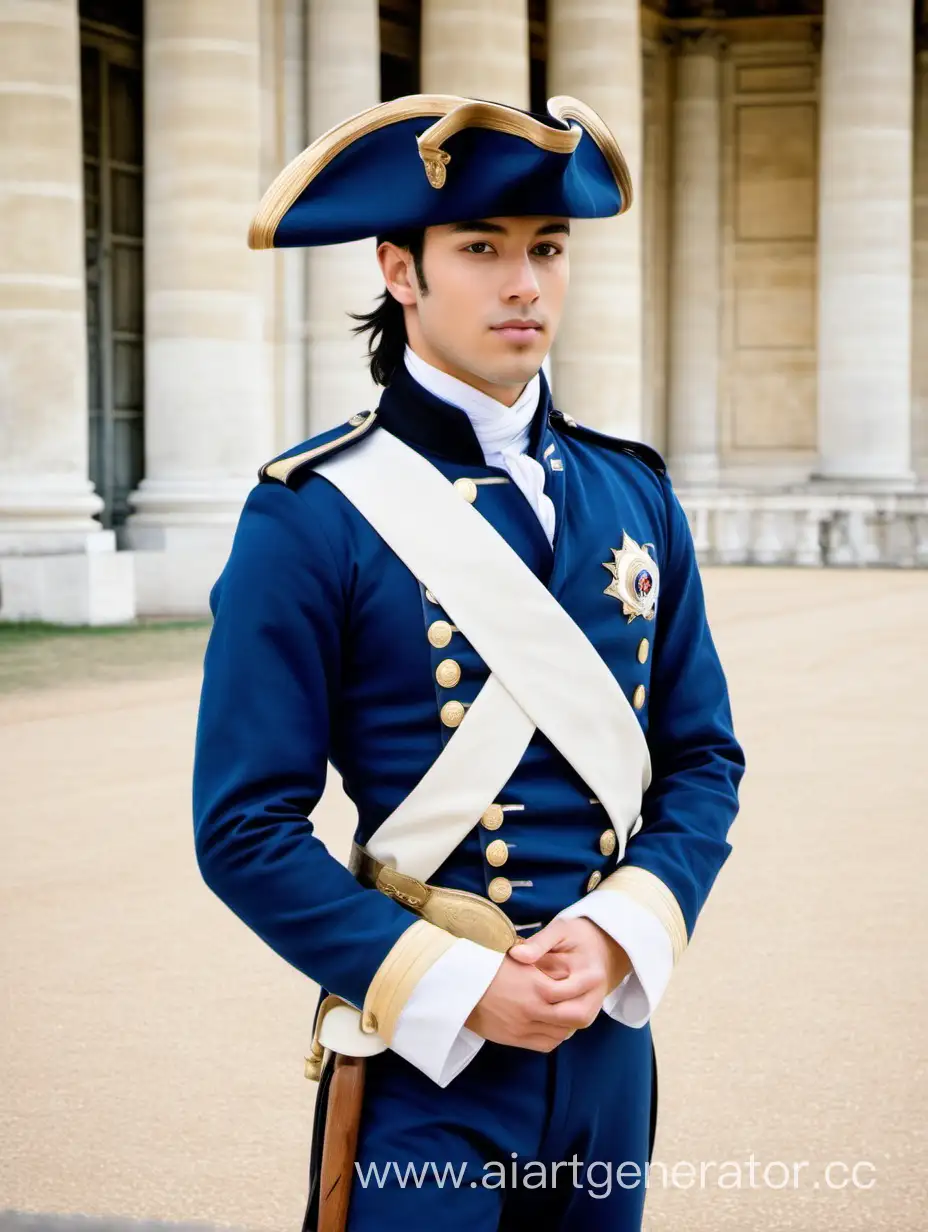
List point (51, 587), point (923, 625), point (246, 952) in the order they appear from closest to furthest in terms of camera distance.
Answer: point (246, 952), point (51, 587), point (923, 625)

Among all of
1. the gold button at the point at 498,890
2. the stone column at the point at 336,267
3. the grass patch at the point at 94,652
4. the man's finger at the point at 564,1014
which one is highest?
the stone column at the point at 336,267

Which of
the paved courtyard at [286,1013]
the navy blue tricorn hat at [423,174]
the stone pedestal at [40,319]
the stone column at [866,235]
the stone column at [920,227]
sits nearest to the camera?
the navy blue tricorn hat at [423,174]

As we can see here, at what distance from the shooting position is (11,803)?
388 inches

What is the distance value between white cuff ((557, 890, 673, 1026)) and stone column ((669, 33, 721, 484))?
3413 cm

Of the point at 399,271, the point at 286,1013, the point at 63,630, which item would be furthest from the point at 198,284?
the point at 399,271

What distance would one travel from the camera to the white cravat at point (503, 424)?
3059 mm

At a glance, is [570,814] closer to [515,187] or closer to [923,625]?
[515,187]

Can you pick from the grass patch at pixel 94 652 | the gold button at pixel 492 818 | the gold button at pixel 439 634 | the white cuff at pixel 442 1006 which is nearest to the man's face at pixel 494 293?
the gold button at pixel 439 634

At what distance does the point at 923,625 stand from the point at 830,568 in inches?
398

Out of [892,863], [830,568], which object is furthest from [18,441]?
[830,568]

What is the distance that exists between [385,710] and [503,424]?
1.53ft

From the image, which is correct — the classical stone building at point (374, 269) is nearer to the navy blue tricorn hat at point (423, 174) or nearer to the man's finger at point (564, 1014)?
the navy blue tricorn hat at point (423, 174)

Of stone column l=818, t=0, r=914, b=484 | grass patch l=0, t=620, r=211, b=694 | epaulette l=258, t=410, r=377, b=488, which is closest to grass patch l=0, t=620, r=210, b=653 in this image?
grass patch l=0, t=620, r=211, b=694

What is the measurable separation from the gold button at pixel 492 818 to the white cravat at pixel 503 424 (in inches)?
17.2
